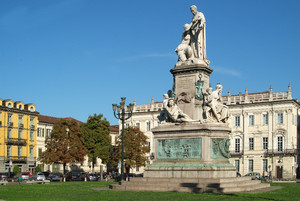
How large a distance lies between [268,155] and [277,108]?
760 cm

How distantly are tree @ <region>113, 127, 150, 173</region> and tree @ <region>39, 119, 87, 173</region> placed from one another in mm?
6331

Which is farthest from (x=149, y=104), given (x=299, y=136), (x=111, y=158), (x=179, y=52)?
(x=179, y=52)

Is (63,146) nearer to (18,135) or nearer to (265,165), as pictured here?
(18,135)

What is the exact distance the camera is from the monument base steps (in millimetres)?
19109

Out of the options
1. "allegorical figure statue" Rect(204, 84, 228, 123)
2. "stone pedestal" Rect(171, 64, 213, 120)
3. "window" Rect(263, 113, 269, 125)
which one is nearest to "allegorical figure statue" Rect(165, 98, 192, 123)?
"stone pedestal" Rect(171, 64, 213, 120)

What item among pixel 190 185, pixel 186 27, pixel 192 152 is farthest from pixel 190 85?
pixel 190 185

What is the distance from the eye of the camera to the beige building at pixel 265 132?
69.3 metres

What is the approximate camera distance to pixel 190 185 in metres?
19.7

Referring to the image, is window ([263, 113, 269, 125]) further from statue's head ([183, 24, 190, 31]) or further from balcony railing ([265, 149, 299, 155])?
statue's head ([183, 24, 190, 31])

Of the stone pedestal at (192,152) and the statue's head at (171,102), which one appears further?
the statue's head at (171,102)

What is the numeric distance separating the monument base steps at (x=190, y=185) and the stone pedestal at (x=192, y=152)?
478mm

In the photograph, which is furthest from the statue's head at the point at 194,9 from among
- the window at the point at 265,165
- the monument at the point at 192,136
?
the window at the point at 265,165

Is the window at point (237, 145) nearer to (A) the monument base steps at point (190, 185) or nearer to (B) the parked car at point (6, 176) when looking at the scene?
(B) the parked car at point (6, 176)

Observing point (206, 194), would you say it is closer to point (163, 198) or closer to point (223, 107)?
point (163, 198)
